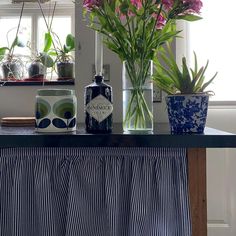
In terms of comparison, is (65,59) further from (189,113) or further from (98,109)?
(189,113)

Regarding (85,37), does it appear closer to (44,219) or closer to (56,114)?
(56,114)

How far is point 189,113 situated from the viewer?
891 millimetres

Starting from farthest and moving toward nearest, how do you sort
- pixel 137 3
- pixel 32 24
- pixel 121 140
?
pixel 32 24 → pixel 137 3 → pixel 121 140

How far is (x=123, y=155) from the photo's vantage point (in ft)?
3.01

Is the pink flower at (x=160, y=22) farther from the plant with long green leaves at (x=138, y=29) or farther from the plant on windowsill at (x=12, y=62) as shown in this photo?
the plant on windowsill at (x=12, y=62)

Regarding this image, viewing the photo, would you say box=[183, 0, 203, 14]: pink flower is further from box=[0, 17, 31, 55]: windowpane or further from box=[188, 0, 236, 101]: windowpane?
box=[0, 17, 31, 55]: windowpane

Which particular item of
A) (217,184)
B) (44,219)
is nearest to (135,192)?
(44,219)

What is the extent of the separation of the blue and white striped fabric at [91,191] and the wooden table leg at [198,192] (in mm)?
30

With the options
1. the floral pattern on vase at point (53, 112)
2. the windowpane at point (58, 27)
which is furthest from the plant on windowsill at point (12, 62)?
the floral pattern on vase at point (53, 112)

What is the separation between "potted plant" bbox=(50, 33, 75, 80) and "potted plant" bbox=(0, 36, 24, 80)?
204 mm

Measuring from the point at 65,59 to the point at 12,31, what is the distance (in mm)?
426

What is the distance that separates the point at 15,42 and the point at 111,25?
39.4 inches

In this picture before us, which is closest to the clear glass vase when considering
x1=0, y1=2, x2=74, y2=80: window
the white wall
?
the white wall

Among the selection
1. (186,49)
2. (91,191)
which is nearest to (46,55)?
(186,49)
